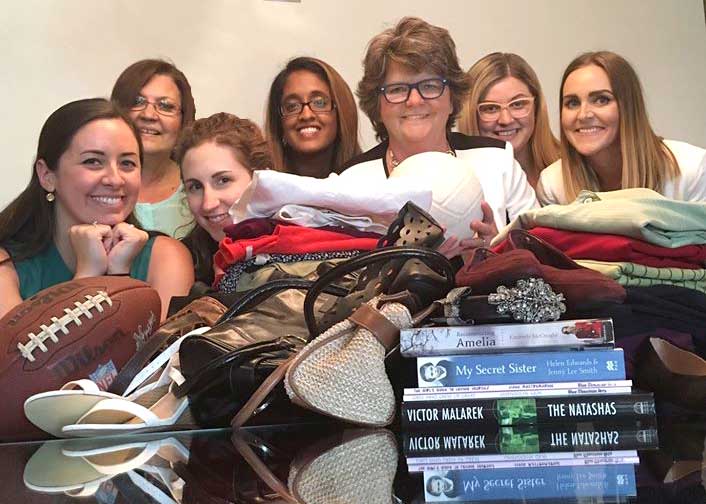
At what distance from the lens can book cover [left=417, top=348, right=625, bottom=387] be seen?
91cm

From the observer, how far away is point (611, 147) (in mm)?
2248

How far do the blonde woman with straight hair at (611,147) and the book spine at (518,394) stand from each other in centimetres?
129

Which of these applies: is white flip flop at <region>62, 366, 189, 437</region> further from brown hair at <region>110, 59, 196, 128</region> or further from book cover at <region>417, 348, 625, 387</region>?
brown hair at <region>110, 59, 196, 128</region>

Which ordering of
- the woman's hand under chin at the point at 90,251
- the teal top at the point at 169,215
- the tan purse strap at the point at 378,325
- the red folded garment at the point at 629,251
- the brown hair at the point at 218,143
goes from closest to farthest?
the tan purse strap at the point at 378,325 → the red folded garment at the point at 629,251 → the woman's hand under chin at the point at 90,251 → the brown hair at the point at 218,143 → the teal top at the point at 169,215

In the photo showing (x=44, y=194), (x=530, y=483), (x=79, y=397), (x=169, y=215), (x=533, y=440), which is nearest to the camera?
(x=530, y=483)

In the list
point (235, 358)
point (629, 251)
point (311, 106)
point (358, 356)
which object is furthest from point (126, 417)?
point (311, 106)

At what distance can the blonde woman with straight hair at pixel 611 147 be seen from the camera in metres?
2.11

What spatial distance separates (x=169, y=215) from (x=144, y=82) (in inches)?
14.3

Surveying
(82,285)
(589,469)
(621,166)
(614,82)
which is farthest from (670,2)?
(589,469)

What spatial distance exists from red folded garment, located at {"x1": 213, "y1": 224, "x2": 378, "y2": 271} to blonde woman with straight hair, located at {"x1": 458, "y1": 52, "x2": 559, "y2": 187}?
933 millimetres

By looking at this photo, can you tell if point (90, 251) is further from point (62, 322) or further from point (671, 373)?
point (671, 373)

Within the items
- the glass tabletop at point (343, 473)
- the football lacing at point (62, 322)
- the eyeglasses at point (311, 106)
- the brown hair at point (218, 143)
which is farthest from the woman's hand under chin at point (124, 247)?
the glass tabletop at point (343, 473)

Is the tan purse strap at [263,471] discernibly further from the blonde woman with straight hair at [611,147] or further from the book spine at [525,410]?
the blonde woman with straight hair at [611,147]

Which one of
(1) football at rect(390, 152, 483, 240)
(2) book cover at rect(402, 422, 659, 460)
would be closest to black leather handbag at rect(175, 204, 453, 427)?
(2) book cover at rect(402, 422, 659, 460)
